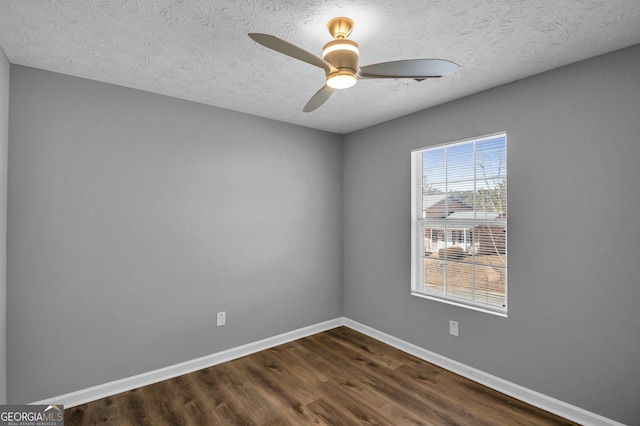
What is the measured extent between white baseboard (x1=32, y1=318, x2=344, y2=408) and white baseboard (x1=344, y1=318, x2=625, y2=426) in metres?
1.05

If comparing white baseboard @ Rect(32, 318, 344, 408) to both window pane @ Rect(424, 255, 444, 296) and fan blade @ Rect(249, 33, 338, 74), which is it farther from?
fan blade @ Rect(249, 33, 338, 74)

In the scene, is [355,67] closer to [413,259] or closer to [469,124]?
[469,124]

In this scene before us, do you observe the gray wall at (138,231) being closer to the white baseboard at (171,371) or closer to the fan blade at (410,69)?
the white baseboard at (171,371)

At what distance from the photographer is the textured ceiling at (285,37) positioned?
64.7 inches

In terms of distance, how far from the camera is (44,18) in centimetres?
174

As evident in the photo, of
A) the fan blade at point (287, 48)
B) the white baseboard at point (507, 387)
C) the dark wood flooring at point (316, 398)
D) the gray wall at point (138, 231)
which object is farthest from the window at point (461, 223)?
the fan blade at point (287, 48)

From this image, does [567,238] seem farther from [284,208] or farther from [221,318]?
[221,318]

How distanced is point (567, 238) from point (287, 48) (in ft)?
7.57

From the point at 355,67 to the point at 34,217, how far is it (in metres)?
2.49

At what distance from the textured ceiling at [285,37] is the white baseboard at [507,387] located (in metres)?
2.44

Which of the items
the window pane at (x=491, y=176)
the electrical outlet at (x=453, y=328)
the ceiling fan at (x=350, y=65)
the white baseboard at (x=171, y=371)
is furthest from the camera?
the electrical outlet at (x=453, y=328)

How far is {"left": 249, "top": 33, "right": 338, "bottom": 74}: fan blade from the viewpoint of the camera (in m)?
1.36

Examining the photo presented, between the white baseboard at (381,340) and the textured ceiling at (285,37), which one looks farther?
the white baseboard at (381,340)

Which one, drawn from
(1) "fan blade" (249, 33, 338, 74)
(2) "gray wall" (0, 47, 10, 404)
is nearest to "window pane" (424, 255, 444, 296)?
(1) "fan blade" (249, 33, 338, 74)
